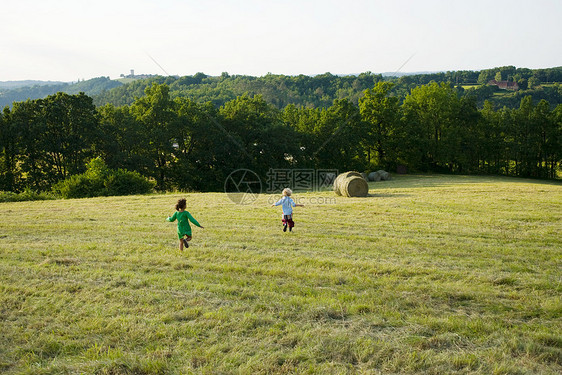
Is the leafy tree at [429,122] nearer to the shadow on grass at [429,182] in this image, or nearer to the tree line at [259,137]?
the tree line at [259,137]

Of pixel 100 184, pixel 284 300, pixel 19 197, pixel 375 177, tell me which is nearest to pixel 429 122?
pixel 375 177

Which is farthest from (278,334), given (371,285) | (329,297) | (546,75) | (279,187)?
(546,75)

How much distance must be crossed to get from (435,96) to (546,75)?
3415 inches

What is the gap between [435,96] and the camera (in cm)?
4712

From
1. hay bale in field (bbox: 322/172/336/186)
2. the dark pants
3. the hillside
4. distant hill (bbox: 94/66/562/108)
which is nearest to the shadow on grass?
A: hay bale in field (bbox: 322/172/336/186)

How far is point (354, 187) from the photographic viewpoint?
23016mm

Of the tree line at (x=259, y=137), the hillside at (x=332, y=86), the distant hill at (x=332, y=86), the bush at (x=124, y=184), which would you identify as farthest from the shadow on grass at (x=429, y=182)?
the distant hill at (x=332, y=86)

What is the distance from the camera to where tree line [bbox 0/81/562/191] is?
106ft

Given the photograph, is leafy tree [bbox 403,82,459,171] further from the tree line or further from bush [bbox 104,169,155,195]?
bush [bbox 104,169,155,195]

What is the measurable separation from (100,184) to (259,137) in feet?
55.8

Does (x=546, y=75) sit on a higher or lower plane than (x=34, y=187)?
higher

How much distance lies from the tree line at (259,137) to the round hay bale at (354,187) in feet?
54.1

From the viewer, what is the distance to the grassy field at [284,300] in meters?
4.81

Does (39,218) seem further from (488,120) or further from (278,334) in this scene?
(488,120)
